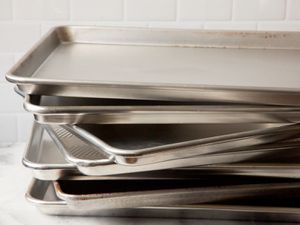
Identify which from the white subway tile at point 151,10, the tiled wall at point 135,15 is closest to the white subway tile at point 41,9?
the tiled wall at point 135,15

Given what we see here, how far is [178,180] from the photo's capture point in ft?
1.93

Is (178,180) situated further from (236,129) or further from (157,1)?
(157,1)

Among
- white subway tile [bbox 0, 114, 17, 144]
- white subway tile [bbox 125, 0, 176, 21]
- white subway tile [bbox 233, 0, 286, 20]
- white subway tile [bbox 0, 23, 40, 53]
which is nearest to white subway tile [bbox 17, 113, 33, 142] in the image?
white subway tile [bbox 0, 114, 17, 144]

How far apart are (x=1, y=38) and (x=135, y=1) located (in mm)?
230

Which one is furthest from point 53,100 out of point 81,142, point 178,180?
point 178,180

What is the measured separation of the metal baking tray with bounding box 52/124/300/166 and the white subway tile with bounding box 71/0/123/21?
0.85 ft

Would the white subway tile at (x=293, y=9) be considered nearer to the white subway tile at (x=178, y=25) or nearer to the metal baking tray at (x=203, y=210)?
the white subway tile at (x=178, y=25)

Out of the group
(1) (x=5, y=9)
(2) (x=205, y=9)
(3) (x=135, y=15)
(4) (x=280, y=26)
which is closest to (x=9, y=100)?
(1) (x=5, y=9)

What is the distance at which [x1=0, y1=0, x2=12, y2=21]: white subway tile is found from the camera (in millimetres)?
792

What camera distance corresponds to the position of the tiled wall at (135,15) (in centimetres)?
80

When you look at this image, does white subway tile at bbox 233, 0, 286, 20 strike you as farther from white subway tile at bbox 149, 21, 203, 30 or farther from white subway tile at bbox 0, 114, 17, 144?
white subway tile at bbox 0, 114, 17, 144

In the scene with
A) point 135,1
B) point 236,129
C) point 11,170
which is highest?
point 135,1

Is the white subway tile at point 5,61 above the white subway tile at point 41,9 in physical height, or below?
below

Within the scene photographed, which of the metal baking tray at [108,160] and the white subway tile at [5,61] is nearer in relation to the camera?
the metal baking tray at [108,160]
